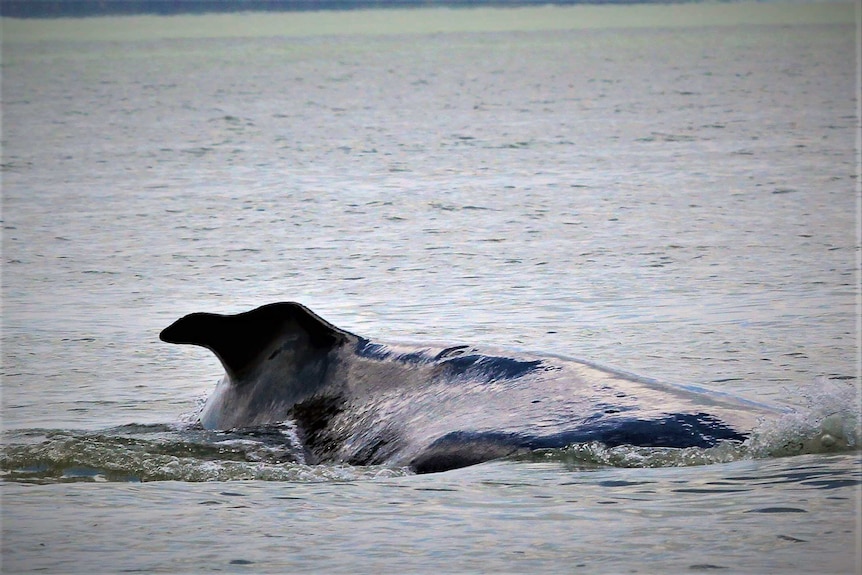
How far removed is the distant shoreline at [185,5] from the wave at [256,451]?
9692 cm

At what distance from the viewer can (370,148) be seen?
2886 cm

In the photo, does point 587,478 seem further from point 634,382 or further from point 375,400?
point 375,400

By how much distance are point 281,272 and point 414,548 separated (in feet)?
29.6

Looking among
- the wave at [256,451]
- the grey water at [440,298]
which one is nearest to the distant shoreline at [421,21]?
the grey water at [440,298]

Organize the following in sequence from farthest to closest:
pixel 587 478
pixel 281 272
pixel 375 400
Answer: pixel 281 272 → pixel 375 400 → pixel 587 478

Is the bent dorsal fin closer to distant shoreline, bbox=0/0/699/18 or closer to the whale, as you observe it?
the whale

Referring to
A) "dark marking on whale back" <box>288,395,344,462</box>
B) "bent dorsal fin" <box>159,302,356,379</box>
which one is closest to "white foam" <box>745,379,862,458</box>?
"dark marking on whale back" <box>288,395,344,462</box>

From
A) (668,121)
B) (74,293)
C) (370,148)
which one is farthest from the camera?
(668,121)

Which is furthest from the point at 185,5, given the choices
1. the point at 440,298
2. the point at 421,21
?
the point at 440,298

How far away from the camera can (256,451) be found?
7484 millimetres

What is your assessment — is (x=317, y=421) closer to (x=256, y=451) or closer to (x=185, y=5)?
(x=256, y=451)

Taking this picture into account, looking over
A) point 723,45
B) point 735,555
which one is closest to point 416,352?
point 735,555

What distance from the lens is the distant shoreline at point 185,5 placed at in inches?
4227

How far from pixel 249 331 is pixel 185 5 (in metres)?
118
